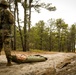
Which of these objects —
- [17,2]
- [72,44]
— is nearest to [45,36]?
[72,44]

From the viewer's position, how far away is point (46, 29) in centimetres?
6338

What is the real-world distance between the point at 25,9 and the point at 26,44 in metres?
4.34

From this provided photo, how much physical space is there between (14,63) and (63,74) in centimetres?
375

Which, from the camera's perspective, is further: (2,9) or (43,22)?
(43,22)

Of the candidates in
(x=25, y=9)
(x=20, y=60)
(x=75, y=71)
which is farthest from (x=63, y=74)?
(x=25, y=9)

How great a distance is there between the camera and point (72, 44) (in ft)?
256

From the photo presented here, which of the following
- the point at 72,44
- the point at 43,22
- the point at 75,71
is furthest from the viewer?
the point at 72,44

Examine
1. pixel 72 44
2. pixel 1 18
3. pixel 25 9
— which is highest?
pixel 25 9

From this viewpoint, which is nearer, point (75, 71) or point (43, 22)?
point (75, 71)

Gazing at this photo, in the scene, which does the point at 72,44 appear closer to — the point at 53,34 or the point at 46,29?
the point at 53,34

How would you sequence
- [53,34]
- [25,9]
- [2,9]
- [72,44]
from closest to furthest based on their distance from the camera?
[2,9] < [25,9] < [53,34] < [72,44]

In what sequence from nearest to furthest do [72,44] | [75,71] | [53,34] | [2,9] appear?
[75,71] < [2,9] < [53,34] < [72,44]

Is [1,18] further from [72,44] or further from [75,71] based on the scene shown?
[72,44]

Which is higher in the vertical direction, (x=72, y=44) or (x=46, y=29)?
(x=46, y=29)
